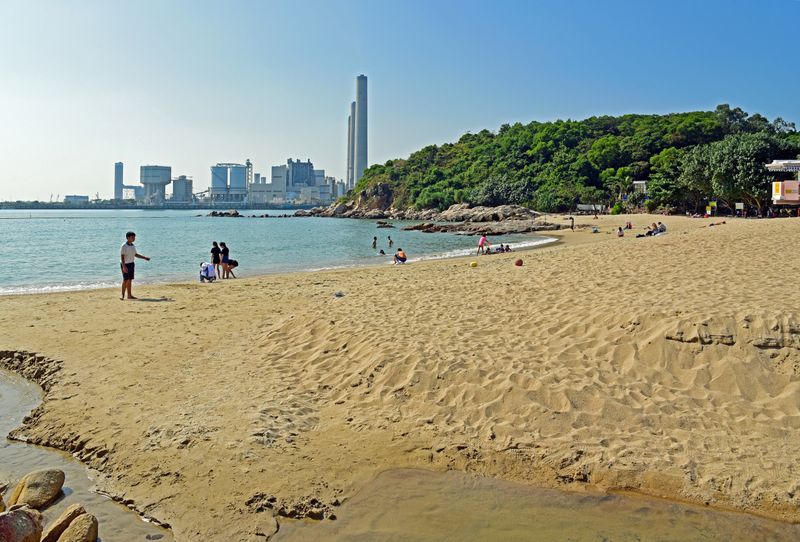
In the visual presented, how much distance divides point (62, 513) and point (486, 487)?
3372 millimetres

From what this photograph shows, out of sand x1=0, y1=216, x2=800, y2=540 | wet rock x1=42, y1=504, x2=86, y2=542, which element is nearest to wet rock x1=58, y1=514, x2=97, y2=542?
wet rock x1=42, y1=504, x2=86, y2=542

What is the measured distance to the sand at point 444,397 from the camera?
4.68 metres

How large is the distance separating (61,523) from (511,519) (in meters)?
3.30

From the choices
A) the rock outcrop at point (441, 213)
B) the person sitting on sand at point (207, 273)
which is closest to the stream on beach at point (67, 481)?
the person sitting on sand at point (207, 273)

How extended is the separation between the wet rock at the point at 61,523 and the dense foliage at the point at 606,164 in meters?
50.6

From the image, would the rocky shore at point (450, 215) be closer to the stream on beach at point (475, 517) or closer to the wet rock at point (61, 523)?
the stream on beach at point (475, 517)

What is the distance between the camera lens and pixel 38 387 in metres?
7.50

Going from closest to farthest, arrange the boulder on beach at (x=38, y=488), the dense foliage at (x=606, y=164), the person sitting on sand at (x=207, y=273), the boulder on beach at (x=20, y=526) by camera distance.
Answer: the boulder on beach at (x=20, y=526) < the boulder on beach at (x=38, y=488) < the person sitting on sand at (x=207, y=273) < the dense foliage at (x=606, y=164)

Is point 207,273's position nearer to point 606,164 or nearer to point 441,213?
point 441,213

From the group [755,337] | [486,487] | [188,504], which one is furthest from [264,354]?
[755,337]

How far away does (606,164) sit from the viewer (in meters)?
92.5

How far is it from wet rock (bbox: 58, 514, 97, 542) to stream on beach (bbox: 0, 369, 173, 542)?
5.6 inches

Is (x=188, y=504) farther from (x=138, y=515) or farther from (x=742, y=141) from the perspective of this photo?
(x=742, y=141)

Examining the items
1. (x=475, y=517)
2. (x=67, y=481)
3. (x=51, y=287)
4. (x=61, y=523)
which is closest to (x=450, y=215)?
(x=51, y=287)
